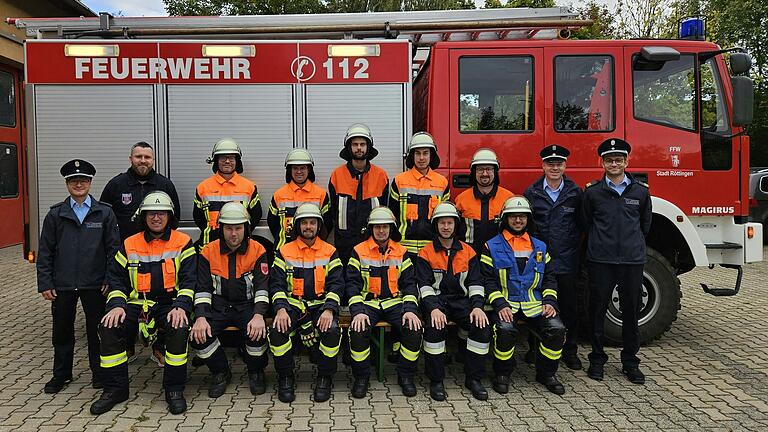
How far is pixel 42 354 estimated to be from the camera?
209 inches

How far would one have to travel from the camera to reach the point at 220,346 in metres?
4.36

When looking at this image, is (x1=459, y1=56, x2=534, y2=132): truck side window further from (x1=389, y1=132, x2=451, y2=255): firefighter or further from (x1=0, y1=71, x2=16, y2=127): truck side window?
(x1=0, y1=71, x2=16, y2=127): truck side window

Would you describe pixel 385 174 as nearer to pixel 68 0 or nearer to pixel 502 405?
pixel 502 405

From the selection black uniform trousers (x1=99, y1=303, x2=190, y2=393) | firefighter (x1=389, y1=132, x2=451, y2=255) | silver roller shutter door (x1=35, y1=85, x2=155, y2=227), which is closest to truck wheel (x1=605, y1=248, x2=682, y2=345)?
firefighter (x1=389, y1=132, x2=451, y2=255)

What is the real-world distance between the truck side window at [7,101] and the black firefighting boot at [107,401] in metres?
9.83

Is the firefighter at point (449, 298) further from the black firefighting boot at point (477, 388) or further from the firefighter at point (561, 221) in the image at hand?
the firefighter at point (561, 221)

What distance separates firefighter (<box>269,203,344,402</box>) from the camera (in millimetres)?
4215

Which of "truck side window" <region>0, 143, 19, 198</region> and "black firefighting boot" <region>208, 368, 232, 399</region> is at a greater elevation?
"truck side window" <region>0, 143, 19, 198</region>

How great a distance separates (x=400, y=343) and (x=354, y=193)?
133cm

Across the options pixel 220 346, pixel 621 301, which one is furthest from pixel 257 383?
pixel 621 301

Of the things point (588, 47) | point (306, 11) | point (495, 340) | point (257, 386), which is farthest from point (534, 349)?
point (306, 11)

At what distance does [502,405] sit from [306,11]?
1896 cm

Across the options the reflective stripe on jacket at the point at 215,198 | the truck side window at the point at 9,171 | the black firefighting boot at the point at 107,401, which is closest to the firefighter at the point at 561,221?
the reflective stripe on jacket at the point at 215,198

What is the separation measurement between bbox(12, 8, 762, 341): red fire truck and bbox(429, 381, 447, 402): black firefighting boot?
5.85 feet
